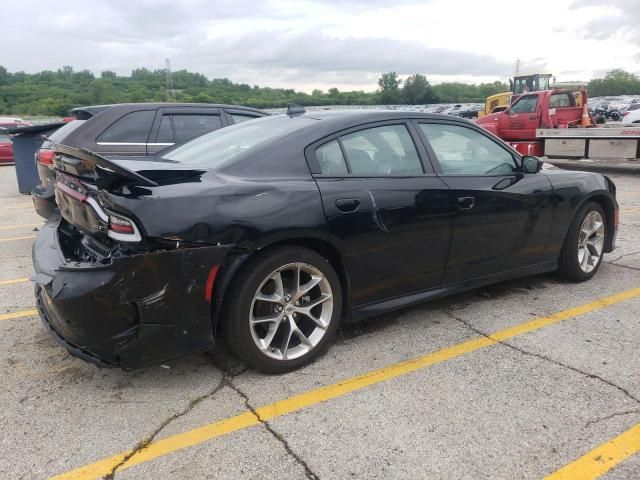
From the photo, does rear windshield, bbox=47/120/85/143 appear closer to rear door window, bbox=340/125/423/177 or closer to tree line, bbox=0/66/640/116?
rear door window, bbox=340/125/423/177

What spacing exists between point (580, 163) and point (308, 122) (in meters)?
15.7

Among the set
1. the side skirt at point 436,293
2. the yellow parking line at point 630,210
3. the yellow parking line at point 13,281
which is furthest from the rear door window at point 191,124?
the yellow parking line at point 630,210

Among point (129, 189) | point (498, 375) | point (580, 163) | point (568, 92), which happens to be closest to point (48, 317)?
point (129, 189)

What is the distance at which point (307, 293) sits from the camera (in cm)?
321

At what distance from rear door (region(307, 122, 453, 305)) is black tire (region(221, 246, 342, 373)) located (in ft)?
0.77

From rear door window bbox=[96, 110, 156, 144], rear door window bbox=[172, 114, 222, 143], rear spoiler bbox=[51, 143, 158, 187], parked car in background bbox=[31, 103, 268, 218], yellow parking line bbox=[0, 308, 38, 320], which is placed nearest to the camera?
rear spoiler bbox=[51, 143, 158, 187]

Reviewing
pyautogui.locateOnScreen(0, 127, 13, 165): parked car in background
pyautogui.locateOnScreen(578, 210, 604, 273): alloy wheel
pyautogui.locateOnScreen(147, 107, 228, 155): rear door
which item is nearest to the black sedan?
pyautogui.locateOnScreen(578, 210, 604, 273): alloy wheel

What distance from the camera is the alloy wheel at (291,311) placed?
3.02m

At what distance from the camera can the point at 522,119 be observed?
15656mm

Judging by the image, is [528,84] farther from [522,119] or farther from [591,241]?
[591,241]

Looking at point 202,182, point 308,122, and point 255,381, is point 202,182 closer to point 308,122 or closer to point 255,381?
point 308,122

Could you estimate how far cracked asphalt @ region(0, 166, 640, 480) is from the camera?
235cm

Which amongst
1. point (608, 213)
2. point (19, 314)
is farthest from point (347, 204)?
point (608, 213)

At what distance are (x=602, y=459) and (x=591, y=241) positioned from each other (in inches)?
116
